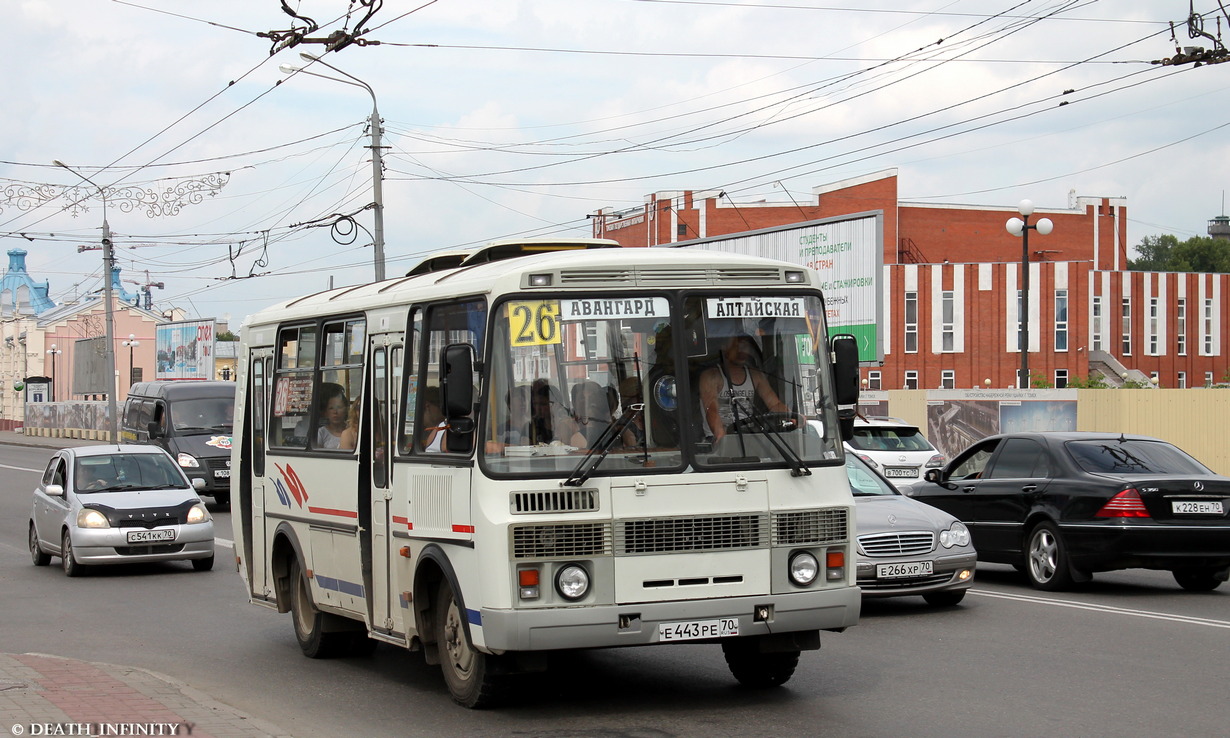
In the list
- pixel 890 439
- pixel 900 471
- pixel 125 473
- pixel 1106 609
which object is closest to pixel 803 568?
pixel 1106 609

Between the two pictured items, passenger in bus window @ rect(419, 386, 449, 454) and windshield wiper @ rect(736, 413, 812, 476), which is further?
passenger in bus window @ rect(419, 386, 449, 454)

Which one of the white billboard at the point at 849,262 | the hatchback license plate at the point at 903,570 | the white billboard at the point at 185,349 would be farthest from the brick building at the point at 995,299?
the hatchback license plate at the point at 903,570

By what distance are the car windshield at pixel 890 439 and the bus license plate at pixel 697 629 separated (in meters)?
16.5

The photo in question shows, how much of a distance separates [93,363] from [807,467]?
81580 millimetres

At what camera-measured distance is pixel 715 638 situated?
7.99 m

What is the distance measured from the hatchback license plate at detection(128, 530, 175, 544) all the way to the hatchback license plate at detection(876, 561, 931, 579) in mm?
9342

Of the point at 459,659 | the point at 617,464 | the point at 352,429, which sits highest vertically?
the point at 352,429

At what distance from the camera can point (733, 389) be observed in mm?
8188

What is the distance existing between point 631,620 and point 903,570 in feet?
16.6

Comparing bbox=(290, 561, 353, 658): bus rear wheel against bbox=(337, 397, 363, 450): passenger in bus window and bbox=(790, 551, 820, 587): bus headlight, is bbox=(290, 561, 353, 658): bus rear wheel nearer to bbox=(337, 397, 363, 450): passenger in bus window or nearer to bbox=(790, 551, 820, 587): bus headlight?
bbox=(337, 397, 363, 450): passenger in bus window

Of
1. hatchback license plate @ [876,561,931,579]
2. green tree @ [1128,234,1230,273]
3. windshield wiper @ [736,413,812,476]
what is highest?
green tree @ [1128,234,1230,273]

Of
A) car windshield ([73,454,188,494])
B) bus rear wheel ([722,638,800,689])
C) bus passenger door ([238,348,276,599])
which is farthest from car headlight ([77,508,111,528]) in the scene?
bus rear wheel ([722,638,800,689])

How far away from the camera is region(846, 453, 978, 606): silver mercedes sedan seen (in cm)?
1223

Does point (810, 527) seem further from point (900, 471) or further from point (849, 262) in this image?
point (849, 262)
